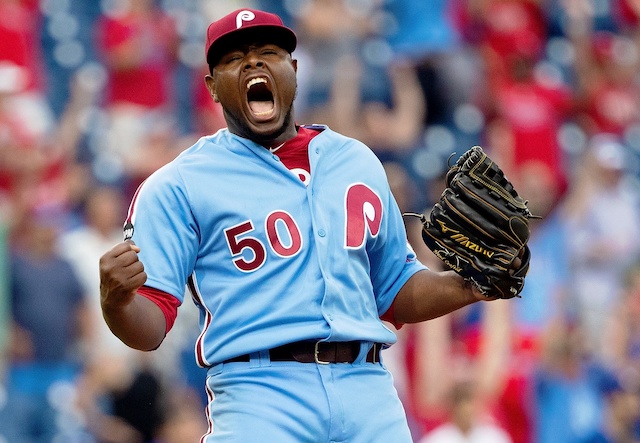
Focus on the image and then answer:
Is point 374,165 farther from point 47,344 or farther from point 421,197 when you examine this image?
point 421,197

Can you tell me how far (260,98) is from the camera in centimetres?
348

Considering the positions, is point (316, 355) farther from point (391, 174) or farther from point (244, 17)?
point (391, 174)

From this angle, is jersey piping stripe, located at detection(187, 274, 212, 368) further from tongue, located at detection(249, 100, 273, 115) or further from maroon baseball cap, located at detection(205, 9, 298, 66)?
maroon baseball cap, located at detection(205, 9, 298, 66)

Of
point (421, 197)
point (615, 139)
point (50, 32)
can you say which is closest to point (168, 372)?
point (421, 197)

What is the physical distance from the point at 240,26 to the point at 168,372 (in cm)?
392

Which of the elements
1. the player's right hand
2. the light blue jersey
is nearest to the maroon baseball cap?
the light blue jersey

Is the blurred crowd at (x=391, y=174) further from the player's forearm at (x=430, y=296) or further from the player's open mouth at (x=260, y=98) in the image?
the player's open mouth at (x=260, y=98)

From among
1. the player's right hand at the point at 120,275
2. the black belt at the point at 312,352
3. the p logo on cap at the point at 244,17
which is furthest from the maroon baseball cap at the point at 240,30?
the black belt at the point at 312,352

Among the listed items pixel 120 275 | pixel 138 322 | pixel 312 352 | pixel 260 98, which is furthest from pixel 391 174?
pixel 120 275

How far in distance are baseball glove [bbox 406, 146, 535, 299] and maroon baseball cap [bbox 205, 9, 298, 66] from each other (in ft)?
2.19

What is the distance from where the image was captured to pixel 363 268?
3.33 meters

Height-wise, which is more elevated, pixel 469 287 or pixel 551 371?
pixel 469 287

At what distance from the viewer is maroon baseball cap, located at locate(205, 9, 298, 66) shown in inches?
132

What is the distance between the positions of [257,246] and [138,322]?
40 centimetres
